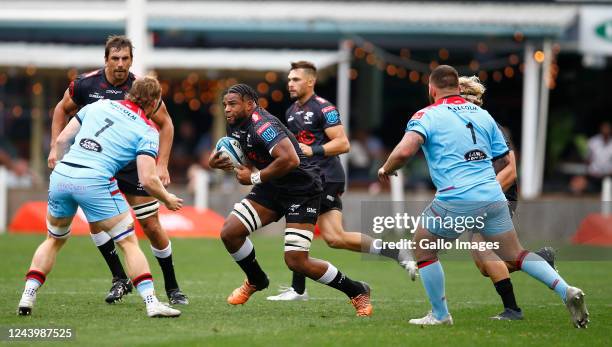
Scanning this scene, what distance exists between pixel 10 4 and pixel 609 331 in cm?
1790

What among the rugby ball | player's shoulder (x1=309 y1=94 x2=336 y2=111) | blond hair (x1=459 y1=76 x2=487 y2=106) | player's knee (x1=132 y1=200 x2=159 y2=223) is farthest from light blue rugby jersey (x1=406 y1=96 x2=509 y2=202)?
player's knee (x1=132 y1=200 x2=159 y2=223)

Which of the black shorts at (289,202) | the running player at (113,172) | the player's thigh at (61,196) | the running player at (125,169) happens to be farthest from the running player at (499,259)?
the player's thigh at (61,196)

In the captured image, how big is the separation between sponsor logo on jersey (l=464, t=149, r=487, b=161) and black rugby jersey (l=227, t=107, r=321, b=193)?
1604 mm

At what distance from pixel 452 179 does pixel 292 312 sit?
205 cm

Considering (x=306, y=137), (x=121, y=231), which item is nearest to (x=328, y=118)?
(x=306, y=137)

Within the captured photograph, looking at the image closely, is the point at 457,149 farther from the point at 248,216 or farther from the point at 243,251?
the point at 243,251

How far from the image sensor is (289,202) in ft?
34.4

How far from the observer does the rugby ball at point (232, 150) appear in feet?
34.1

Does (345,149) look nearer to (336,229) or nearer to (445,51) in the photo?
(336,229)

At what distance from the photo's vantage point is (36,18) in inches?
730

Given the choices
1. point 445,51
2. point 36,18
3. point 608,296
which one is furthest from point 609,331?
point 445,51

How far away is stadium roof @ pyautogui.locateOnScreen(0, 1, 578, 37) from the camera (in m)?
23.8

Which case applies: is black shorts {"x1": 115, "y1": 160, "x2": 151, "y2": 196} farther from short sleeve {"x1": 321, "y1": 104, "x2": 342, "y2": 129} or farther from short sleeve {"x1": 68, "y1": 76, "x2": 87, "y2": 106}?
short sleeve {"x1": 321, "y1": 104, "x2": 342, "y2": 129}

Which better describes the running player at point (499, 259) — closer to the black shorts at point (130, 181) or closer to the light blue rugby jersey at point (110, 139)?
the light blue rugby jersey at point (110, 139)
